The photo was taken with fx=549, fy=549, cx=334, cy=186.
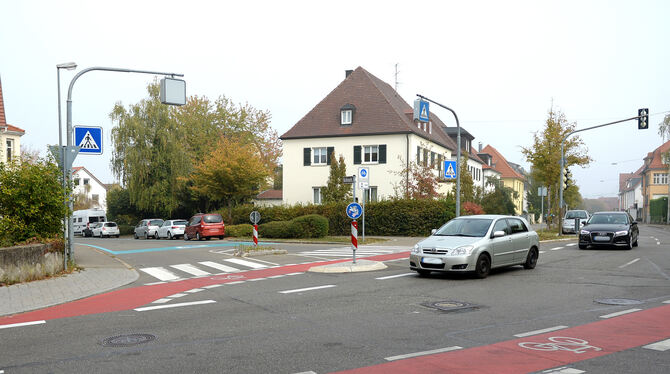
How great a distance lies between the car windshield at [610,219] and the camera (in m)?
21.8

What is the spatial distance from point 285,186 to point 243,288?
1401 inches

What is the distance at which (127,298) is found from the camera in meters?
10.7

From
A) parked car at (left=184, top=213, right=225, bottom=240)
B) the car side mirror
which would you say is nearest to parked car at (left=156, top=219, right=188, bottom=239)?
parked car at (left=184, top=213, right=225, bottom=240)

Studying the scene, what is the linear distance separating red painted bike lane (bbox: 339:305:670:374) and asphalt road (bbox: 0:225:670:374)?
2 centimetres

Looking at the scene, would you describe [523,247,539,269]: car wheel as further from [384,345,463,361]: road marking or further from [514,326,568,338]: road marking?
[384,345,463,361]: road marking

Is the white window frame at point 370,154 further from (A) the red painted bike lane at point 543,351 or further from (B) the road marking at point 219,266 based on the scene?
(A) the red painted bike lane at point 543,351

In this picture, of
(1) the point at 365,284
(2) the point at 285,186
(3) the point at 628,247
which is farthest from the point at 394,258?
(2) the point at 285,186

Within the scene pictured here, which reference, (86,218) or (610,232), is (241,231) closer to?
(610,232)

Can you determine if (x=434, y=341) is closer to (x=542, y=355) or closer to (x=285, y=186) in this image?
(x=542, y=355)

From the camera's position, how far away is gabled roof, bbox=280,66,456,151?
43812mm

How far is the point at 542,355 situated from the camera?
20.1ft

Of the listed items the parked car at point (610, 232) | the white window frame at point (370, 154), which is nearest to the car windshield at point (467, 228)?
the parked car at point (610, 232)

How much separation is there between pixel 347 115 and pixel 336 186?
24.0ft

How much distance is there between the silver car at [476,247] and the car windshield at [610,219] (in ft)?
29.7
